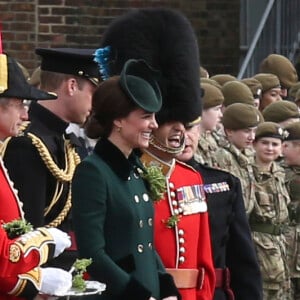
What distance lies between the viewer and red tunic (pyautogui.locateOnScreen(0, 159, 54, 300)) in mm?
5664

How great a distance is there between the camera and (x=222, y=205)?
7.41 metres

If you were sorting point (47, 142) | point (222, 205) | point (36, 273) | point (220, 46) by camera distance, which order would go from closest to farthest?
point (36, 273), point (47, 142), point (222, 205), point (220, 46)

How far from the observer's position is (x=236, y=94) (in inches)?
448

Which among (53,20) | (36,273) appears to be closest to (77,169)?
(36,273)

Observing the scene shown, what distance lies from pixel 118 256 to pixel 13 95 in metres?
0.88

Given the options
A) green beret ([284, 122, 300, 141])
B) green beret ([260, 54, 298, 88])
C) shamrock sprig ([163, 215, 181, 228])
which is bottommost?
green beret ([260, 54, 298, 88])

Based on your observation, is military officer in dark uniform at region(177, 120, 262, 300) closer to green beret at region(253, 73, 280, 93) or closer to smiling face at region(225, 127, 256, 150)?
smiling face at region(225, 127, 256, 150)

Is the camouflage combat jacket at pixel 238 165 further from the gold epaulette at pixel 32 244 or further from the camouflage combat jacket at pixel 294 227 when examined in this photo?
the gold epaulette at pixel 32 244

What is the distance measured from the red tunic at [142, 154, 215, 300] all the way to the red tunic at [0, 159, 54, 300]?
123 cm

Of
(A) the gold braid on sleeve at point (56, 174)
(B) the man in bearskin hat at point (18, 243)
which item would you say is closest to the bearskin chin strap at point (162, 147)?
(A) the gold braid on sleeve at point (56, 174)

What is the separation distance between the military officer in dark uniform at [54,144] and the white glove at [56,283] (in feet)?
2.11

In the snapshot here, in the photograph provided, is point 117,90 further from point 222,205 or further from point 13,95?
point 222,205

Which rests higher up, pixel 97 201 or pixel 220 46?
pixel 97 201

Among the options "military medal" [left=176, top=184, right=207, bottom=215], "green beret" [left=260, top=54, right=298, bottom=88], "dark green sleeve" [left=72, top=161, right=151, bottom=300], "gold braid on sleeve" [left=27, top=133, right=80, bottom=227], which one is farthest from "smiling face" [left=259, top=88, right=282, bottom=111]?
"dark green sleeve" [left=72, top=161, right=151, bottom=300]
